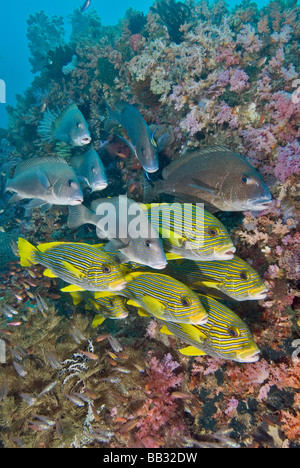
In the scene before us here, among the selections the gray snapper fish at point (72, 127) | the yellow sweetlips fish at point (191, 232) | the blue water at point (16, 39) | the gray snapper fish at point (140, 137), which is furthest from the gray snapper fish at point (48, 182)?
the blue water at point (16, 39)

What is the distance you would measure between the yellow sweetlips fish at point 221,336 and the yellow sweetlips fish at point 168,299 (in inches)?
8.7

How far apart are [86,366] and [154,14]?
12.9 m

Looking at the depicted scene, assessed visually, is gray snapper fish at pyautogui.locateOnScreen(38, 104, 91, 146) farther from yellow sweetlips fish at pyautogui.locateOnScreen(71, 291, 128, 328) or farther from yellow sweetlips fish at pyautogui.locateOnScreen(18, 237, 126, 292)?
yellow sweetlips fish at pyautogui.locateOnScreen(71, 291, 128, 328)

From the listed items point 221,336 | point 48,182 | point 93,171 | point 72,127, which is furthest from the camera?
point 72,127

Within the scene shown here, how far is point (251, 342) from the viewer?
2.41 meters

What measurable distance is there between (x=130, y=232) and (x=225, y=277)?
44.7 inches

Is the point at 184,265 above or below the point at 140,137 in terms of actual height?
below

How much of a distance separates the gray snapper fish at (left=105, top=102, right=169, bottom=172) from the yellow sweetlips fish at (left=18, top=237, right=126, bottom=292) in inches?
62.2

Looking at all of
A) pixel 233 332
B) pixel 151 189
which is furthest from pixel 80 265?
pixel 233 332

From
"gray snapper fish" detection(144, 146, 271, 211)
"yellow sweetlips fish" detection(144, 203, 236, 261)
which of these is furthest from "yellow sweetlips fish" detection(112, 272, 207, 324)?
"gray snapper fish" detection(144, 146, 271, 211)

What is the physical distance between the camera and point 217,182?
9.48ft

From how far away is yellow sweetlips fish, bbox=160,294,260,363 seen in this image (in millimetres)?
2385

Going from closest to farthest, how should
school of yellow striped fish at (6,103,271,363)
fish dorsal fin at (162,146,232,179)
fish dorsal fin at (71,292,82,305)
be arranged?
school of yellow striped fish at (6,103,271,363), fish dorsal fin at (162,146,232,179), fish dorsal fin at (71,292,82,305)

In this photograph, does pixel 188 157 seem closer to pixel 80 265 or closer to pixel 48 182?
pixel 80 265
